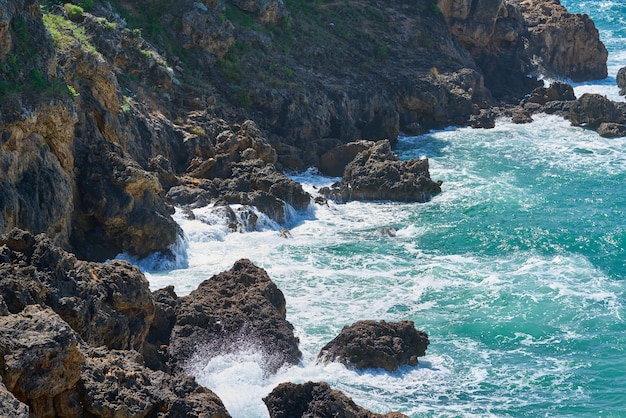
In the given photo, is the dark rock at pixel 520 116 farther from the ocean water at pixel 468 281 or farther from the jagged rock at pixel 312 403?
the jagged rock at pixel 312 403

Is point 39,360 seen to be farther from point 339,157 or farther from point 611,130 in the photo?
point 611,130

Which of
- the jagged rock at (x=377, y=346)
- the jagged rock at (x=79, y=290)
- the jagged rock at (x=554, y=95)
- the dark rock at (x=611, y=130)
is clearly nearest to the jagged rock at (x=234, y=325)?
the jagged rock at (x=377, y=346)

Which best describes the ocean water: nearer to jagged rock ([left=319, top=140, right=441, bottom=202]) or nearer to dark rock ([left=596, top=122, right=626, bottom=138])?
jagged rock ([left=319, top=140, right=441, bottom=202])

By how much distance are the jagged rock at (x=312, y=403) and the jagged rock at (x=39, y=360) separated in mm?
4212

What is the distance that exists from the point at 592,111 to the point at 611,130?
164 centimetres

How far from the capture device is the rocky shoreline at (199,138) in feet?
52.3

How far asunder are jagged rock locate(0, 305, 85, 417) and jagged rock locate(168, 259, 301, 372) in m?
5.93

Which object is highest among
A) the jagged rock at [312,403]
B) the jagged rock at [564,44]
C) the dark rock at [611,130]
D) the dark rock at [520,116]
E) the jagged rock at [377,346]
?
the jagged rock at [564,44]

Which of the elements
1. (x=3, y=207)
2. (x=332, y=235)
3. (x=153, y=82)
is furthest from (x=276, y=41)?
(x=3, y=207)

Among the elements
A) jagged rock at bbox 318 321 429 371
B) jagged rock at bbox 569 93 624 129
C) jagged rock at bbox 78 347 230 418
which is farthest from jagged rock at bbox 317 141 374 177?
jagged rock at bbox 78 347 230 418

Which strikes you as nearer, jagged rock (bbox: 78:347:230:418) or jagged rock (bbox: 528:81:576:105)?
jagged rock (bbox: 78:347:230:418)

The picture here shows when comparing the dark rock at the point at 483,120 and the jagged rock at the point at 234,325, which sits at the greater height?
the dark rock at the point at 483,120

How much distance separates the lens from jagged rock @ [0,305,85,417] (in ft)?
43.7

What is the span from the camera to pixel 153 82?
36.3 metres
